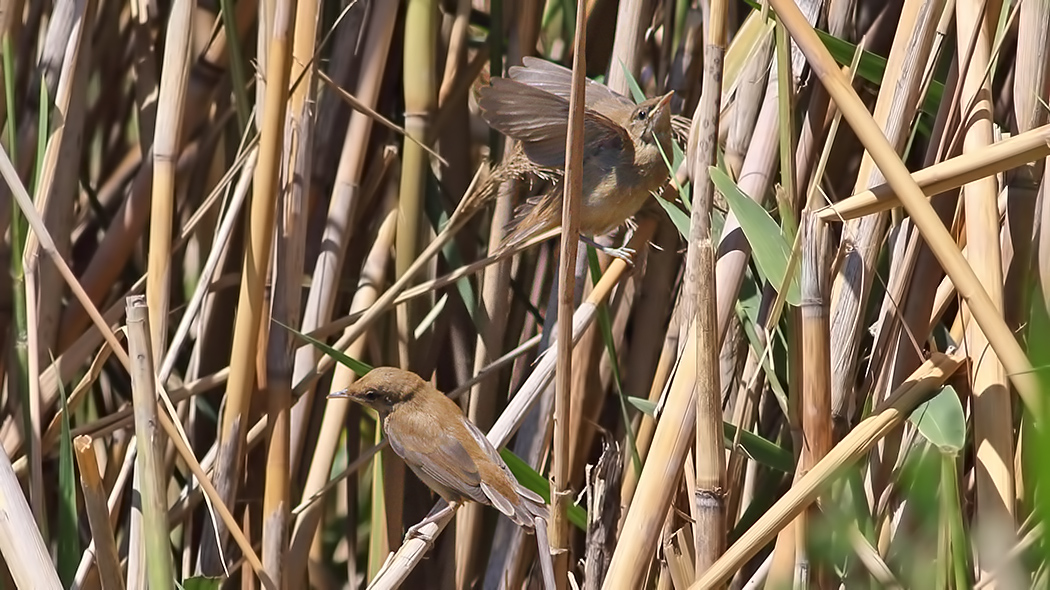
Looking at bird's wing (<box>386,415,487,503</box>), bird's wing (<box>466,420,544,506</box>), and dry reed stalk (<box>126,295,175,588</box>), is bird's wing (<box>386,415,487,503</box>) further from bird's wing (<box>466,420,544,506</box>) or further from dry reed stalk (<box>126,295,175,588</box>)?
dry reed stalk (<box>126,295,175,588</box>)

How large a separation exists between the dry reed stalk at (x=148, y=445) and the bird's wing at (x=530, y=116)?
728 millimetres

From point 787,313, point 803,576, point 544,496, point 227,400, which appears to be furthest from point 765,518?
point 227,400

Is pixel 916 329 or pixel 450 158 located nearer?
pixel 916 329

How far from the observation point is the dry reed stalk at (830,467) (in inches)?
44.4

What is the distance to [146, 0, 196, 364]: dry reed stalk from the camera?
156cm

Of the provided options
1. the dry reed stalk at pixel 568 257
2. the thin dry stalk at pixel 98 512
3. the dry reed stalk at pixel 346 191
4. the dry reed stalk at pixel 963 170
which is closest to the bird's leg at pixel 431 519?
the dry reed stalk at pixel 346 191

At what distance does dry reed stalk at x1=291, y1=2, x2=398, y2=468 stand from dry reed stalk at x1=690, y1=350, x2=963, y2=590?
94 cm

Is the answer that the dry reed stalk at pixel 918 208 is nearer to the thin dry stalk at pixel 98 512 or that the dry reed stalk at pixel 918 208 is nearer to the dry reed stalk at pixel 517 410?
the dry reed stalk at pixel 517 410

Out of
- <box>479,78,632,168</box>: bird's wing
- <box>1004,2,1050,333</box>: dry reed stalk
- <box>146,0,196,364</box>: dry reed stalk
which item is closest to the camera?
<box>1004,2,1050,333</box>: dry reed stalk

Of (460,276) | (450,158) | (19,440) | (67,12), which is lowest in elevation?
(19,440)

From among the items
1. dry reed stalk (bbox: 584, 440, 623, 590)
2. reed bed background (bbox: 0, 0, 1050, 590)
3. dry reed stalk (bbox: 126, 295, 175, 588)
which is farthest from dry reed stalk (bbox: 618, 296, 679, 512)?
dry reed stalk (bbox: 126, 295, 175, 588)

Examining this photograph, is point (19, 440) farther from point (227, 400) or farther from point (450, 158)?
point (450, 158)

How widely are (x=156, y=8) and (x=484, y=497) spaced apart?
48.7 inches

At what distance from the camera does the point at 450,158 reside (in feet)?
6.79
